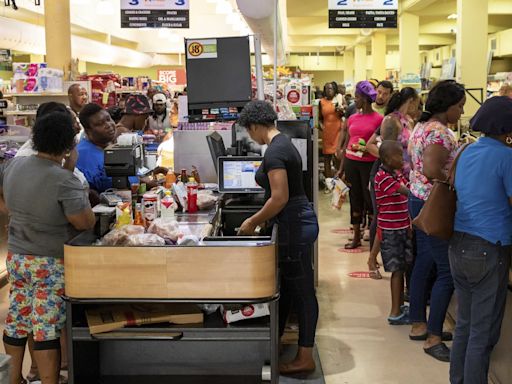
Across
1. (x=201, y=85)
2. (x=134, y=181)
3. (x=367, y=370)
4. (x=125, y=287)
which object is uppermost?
(x=201, y=85)

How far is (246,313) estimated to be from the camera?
3.63 metres

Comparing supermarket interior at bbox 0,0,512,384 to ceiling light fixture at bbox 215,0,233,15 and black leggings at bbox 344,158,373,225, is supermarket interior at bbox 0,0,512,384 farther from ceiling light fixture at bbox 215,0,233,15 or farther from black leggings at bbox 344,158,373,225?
ceiling light fixture at bbox 215,0,233,15

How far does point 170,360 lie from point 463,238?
1864 mm

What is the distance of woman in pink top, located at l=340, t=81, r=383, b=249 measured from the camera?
23.9 feet

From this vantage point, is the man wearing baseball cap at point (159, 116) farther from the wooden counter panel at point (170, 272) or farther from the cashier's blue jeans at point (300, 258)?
the wooden counter panel at point (170, 272)

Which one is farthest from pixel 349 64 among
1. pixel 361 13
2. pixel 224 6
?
pixel 361 13

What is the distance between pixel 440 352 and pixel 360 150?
293 cm

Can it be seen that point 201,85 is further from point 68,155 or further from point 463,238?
point 463,238

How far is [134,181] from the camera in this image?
184 inches

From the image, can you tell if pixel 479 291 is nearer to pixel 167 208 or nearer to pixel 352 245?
pixel 167 208

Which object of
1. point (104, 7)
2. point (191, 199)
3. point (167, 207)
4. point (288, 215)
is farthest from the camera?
point (104, 7)

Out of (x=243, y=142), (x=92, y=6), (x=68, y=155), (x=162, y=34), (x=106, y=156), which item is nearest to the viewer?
(x=68, y=155)

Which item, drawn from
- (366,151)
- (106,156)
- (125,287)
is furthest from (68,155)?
(366,151)

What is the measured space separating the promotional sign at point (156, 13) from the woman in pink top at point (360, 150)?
516 centimetres
